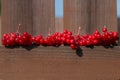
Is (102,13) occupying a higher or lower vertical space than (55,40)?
higher

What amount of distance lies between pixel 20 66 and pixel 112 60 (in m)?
0.54

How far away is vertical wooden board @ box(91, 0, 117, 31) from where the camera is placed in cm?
276

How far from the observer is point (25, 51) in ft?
7.45

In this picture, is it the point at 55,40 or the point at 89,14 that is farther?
the point at 89,14

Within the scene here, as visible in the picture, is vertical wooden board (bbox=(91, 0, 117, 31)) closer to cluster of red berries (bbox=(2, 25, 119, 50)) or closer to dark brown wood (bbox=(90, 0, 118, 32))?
dark brown wood (bbox=(90, 0, 118, 32))

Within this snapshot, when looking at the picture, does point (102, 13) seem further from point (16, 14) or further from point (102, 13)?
point (16, 14)

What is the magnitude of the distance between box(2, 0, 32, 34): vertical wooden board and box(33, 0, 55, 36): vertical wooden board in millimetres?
39

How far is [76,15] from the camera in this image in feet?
8.94

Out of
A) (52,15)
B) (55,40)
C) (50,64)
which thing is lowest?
(50,64)

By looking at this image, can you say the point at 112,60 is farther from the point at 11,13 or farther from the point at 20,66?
the point at 11,13

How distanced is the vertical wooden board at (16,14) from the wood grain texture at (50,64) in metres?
0.50

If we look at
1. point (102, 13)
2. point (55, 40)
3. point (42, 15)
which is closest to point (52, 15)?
point (42, 15)

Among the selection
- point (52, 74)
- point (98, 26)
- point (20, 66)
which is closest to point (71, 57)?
point (52, 74)

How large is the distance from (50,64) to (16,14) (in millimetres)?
631
